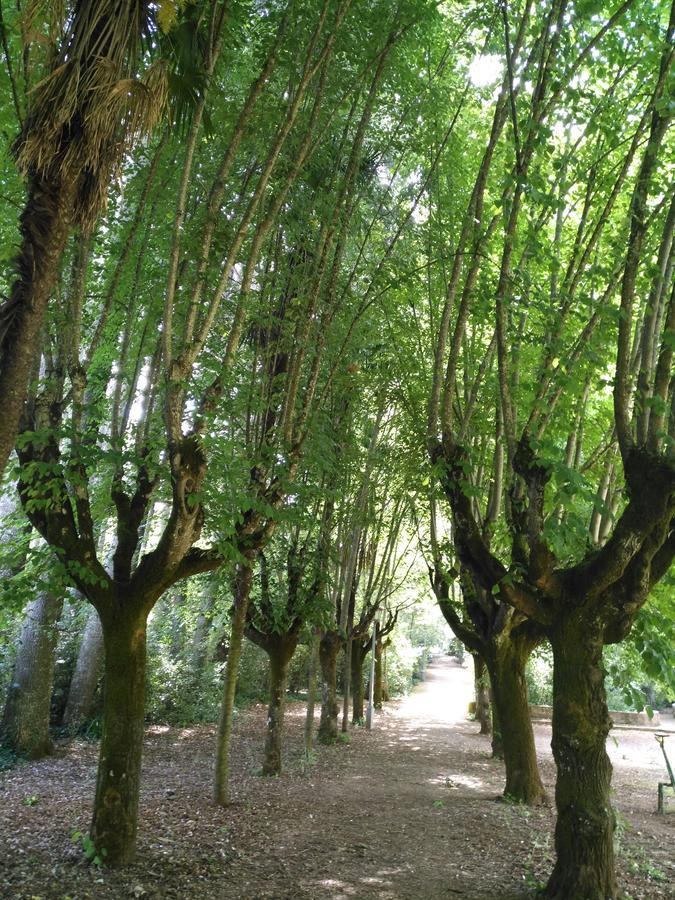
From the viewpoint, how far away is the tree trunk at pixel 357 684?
58.3 feet

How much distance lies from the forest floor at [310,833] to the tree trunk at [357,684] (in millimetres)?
5523

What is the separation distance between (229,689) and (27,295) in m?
5.97

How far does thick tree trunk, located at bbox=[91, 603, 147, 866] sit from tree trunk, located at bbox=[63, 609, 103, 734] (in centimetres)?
762

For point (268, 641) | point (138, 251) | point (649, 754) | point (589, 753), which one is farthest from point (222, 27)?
point (649, 754)

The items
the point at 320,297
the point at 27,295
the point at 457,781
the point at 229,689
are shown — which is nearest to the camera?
the point at 27,295

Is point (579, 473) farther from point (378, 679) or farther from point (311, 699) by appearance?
point (378, 679)

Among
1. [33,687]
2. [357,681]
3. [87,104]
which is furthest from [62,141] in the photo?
[357,681]

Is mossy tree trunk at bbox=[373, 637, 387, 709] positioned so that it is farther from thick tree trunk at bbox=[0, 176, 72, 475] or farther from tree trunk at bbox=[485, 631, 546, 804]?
thick tree trunk at bbox=[0, 176, 72, 475]

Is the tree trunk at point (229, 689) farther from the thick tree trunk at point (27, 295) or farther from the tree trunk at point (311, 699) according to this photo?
the thick tree trunk at point (27, 295)

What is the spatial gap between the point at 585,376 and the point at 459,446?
1.69 m

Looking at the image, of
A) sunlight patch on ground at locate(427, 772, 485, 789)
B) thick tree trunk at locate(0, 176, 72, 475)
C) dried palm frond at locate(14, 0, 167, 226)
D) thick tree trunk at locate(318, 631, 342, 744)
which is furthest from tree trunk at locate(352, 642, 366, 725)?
dried palm frond at locate(14, 0, 167, 226)

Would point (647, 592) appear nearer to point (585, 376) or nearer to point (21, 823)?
point (585, 376)

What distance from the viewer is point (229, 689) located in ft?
26.2

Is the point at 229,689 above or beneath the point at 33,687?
above
